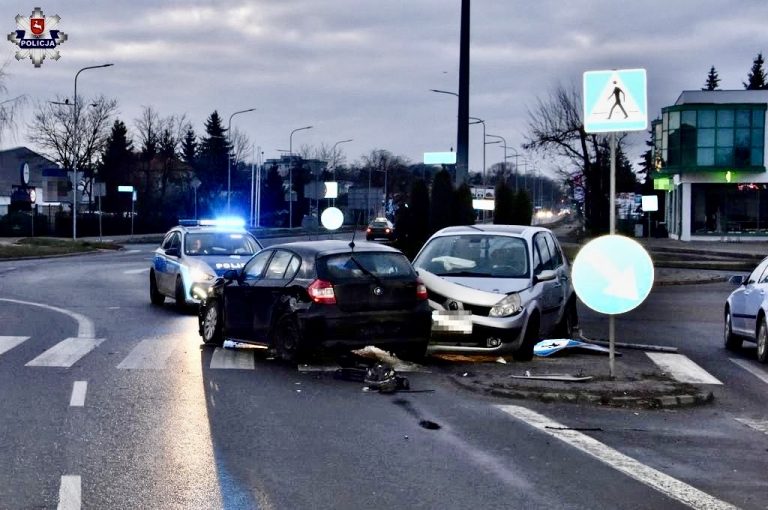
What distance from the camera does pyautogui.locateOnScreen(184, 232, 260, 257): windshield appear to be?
67.7ft

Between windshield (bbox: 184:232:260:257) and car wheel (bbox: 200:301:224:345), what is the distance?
5387 mm

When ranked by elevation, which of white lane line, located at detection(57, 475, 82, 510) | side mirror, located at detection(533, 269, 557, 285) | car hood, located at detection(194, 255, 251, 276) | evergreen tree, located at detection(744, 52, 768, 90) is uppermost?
evergreen tree, located at detection(744, 52, 768, 90)

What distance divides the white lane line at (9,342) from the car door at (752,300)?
9738 mm

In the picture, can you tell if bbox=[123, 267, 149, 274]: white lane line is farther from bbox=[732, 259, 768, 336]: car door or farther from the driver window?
bbox=[732, 259, 768, 336]: car door

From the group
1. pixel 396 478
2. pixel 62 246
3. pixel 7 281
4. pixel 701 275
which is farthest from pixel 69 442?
pixel 62 246

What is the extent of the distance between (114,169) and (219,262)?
75.1m

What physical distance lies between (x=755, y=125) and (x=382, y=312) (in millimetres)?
59556

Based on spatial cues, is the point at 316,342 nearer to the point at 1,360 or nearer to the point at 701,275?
the point at 1,360

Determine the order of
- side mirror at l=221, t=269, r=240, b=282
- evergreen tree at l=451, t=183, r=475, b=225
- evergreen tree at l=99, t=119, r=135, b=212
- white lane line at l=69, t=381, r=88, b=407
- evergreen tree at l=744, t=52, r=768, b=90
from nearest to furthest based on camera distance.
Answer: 1. white lane line at l=69, t=381, r=88, b=407
2. side mirror at l=221, t=269, r=240, b=282
3. evergreen tree at l=451, t=183, r=475, b=225
4. evergreen tree at l=99, t=119, r=135, b=212
5. evergreen tree at l=744, t=52, r=768, b=90

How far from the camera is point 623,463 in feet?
25.7

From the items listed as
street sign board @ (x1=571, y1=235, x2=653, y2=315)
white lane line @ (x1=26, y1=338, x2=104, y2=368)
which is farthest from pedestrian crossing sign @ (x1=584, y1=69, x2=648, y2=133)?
white lane line @ (x1=26, y1=338, x2=104, y2=368)

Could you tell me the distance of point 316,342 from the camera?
40.7 feet

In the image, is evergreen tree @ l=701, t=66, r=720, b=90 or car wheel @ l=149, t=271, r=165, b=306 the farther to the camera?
evergreen tree @ l=701, t=66, r=720, b=90

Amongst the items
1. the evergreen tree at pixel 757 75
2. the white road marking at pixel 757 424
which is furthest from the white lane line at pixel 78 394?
the evergreen tree at pixel 757 75
